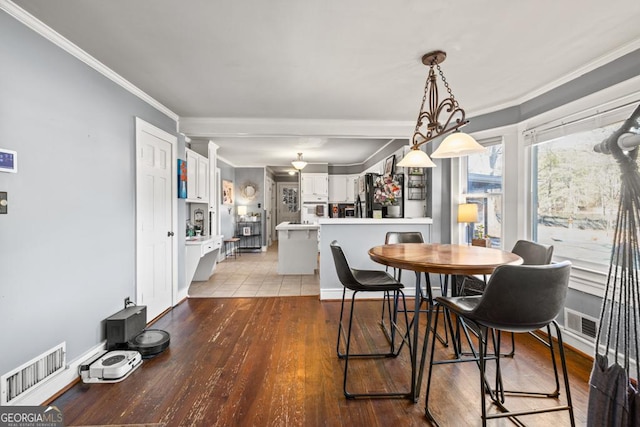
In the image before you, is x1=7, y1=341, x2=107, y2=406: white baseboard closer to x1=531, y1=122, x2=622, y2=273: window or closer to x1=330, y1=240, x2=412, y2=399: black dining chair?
x1=330, y1=240, x2=412, y2=399: black dining chair

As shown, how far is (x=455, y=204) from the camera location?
3.84 metres

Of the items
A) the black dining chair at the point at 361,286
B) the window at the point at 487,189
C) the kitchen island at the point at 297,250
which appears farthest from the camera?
the kitchen island at the point at 297,250

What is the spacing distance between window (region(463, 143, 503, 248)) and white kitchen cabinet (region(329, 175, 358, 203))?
451cm

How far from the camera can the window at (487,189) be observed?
11.3 ft

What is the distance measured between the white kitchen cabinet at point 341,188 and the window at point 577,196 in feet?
17.6

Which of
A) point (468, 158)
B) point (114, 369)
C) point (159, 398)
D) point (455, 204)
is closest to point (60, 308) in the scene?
point (114, 369)

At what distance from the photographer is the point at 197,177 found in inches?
176

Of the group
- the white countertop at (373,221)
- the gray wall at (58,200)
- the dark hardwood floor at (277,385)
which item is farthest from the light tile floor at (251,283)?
the gray wall at (58,200)

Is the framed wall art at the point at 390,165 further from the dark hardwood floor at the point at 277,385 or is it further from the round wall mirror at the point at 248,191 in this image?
the round wall mirror at the point at 248,191

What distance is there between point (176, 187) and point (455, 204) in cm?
357

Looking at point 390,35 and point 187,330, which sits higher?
point 390,35

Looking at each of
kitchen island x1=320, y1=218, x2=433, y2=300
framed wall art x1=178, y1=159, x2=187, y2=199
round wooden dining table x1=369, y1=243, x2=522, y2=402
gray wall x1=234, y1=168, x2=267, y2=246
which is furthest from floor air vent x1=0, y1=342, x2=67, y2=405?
gray wall x1=234, y1=168, x2=267, y2=246

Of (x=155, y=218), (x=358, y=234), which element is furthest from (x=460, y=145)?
(x=155, y=218)

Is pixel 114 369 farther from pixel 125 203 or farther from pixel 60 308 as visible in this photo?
pixel 125 203
